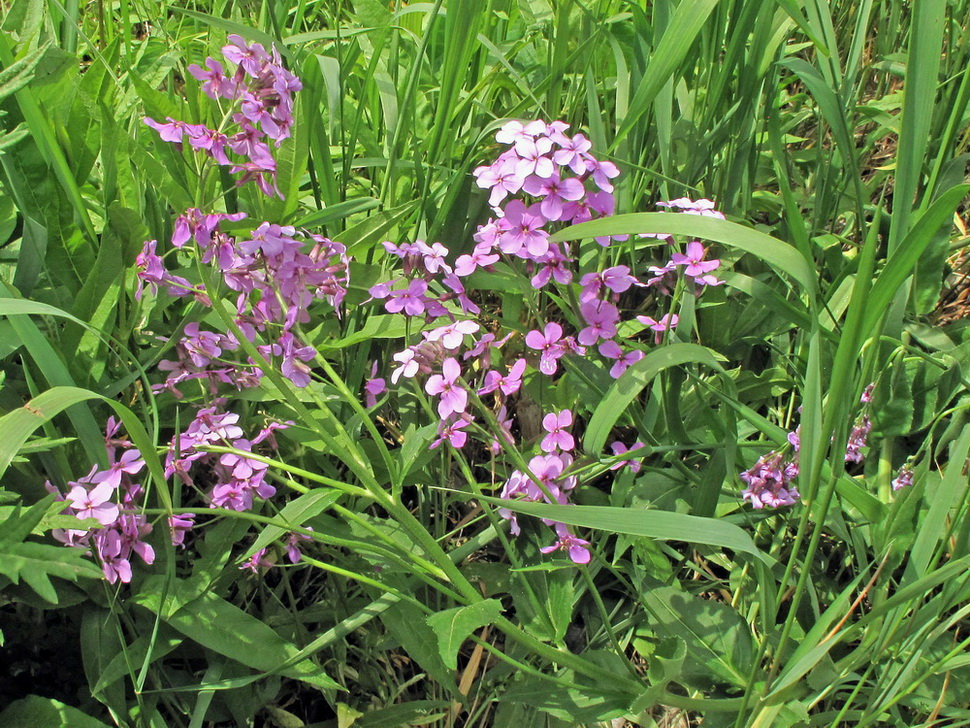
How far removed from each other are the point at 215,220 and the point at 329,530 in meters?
0.50

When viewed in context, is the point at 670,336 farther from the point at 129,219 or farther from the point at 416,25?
the point at 416,25

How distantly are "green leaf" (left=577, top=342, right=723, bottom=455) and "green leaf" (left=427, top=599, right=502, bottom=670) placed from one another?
231mm

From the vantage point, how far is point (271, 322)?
112cm

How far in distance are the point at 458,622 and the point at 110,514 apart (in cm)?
45

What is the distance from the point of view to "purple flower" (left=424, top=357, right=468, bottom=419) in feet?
3.43

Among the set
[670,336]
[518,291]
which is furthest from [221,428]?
[670,336]

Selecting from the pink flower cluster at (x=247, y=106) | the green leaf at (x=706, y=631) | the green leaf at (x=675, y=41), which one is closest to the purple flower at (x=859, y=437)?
the green leaf at (x=706, y=631)

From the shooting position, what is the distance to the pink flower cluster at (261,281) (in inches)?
42.5

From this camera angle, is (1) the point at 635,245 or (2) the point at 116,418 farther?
(1) the point at 635,245

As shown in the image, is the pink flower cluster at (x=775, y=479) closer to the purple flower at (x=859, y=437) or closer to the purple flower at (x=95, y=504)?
the purple flower at (x=859, y=437)

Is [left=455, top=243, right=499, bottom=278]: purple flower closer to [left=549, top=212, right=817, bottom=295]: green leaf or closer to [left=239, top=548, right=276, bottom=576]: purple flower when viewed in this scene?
[left=549, top=212, right=817, bottom=295]: green leaf

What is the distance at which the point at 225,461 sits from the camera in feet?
3.79

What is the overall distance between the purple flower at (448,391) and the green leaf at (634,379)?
0.17 metres

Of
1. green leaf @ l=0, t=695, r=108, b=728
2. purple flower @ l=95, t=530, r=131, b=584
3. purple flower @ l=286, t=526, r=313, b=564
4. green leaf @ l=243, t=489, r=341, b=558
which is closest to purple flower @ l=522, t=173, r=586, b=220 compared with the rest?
green leaf @ l=243, t=489, r=341, b=558
